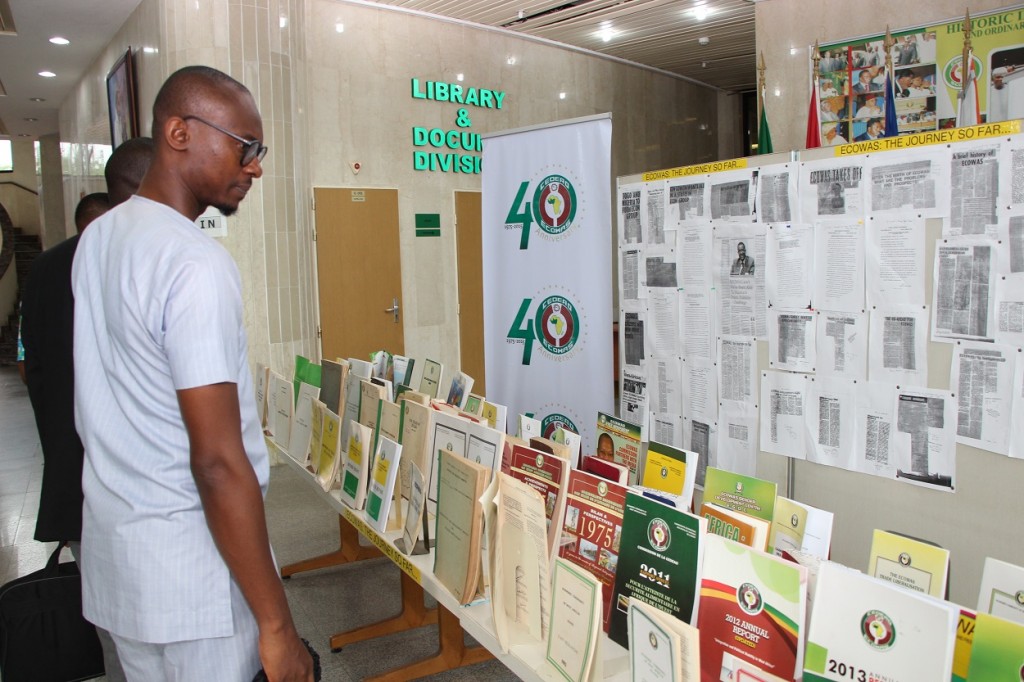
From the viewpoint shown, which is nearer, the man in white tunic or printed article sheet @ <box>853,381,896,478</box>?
the man in white tunic

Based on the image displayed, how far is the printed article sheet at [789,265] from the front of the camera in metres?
3.12

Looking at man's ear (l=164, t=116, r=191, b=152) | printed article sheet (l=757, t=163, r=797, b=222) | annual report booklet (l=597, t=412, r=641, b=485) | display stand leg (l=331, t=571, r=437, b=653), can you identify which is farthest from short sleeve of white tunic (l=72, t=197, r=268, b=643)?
printed article sheet (l=757, t=163, r=797, b=222)

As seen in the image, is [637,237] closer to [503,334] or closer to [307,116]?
[503,334]

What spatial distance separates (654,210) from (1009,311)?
162 centimetres

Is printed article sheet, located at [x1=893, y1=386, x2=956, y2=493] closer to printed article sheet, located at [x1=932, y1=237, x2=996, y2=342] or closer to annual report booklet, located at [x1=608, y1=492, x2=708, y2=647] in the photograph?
printed article sheet, located at [x1=932, y1=237, x2=996, y2=342]

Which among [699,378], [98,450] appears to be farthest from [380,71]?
[98,450]

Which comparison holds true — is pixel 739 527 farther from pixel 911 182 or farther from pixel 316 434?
pixel 316 434

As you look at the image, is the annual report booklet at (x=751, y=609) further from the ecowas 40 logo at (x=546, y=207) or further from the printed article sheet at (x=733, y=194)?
the ecowas 40 logo at (x=546, y=207)

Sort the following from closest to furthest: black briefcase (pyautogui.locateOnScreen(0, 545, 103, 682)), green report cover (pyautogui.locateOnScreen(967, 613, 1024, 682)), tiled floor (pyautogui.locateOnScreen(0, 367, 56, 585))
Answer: green report cover (pyautogui.locateOnScreen(967, 613, 1024, 682)) → black briefcase (pyautogui.locateOnScreen(0, 545, 103, 682)) → tiled floor (pyautogui.locateOnScreen(0, 367, 56, 585))

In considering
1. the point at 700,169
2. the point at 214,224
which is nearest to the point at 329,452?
the point at 700,169

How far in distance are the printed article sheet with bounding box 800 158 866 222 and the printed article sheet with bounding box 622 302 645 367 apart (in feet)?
3.30

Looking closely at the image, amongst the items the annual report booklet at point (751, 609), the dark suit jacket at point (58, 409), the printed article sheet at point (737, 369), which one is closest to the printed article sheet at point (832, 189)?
the printed article sheet at point (737, 369)

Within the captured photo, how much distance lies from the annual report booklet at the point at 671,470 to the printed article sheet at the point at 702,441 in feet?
4.16

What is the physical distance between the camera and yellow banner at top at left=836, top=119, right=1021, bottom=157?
2555mm
